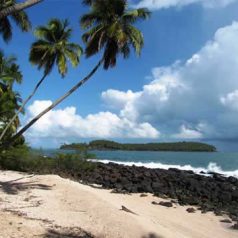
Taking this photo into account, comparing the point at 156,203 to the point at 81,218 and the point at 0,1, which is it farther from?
the point at 0,1

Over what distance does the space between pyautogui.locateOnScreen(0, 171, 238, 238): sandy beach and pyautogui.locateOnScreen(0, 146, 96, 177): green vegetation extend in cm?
645

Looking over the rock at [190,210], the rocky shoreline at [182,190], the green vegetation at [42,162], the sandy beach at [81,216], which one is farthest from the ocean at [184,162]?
the rock at [190,210]

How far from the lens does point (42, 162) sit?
2755 centimetres

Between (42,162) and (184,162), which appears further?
(184,162)

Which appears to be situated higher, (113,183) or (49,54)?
(49,54)

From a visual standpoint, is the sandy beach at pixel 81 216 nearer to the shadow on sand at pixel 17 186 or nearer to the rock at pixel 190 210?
the shadow on sand at pixel 17 186

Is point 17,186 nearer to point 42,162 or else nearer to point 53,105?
point 53,105

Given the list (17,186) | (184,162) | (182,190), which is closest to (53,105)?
(17,186)

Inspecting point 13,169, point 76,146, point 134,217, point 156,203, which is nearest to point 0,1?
point 134,217

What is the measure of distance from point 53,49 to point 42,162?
7.60 m

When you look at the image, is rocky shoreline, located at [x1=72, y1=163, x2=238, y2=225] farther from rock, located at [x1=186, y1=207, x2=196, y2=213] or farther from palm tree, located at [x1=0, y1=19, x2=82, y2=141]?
palm tree, located at [x1=0, y1=19, x2=82, y2=141]

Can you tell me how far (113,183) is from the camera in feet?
78.7

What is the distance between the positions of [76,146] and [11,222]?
19949 millimetres

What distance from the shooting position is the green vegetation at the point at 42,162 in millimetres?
26436
